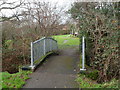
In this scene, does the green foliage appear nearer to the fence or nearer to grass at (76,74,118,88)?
grass at (76,74,118,88)

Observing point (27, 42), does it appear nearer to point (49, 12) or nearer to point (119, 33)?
point (49, 12)

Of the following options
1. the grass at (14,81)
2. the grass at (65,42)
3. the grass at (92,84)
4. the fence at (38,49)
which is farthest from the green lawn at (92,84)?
→ the grass at (65,42)

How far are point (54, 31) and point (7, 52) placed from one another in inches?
170

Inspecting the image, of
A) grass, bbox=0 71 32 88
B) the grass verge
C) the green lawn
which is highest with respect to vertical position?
the grass verge

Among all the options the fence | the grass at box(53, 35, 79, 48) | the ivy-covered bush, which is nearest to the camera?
the ivy-covered bush

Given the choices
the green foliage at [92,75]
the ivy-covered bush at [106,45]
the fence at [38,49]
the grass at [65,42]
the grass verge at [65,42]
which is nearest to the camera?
the ivy-covered bush at [106,45]

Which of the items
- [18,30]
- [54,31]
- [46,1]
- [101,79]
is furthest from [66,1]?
[101,79]

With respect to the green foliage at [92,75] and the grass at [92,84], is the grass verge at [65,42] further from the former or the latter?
the grass at [92,84]

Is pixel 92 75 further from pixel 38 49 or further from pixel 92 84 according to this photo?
pixel 38 49

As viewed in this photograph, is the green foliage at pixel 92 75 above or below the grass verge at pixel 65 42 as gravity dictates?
below

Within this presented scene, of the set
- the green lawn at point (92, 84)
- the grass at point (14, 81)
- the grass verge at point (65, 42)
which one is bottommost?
the green lawn at point (92, 84)

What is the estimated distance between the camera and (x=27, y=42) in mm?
7516

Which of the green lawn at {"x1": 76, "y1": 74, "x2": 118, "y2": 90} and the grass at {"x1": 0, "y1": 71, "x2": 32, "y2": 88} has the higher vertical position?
the grass at {"x1": 0, "y1": 71, "x2": 32, "y2": 88}

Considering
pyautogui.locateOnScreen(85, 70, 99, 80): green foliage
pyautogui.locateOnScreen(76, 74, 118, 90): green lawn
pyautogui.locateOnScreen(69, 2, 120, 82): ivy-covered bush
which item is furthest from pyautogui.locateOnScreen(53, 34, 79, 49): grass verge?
pyautogui.locateOnScreen(76, 74, 118, 90): green lawn
